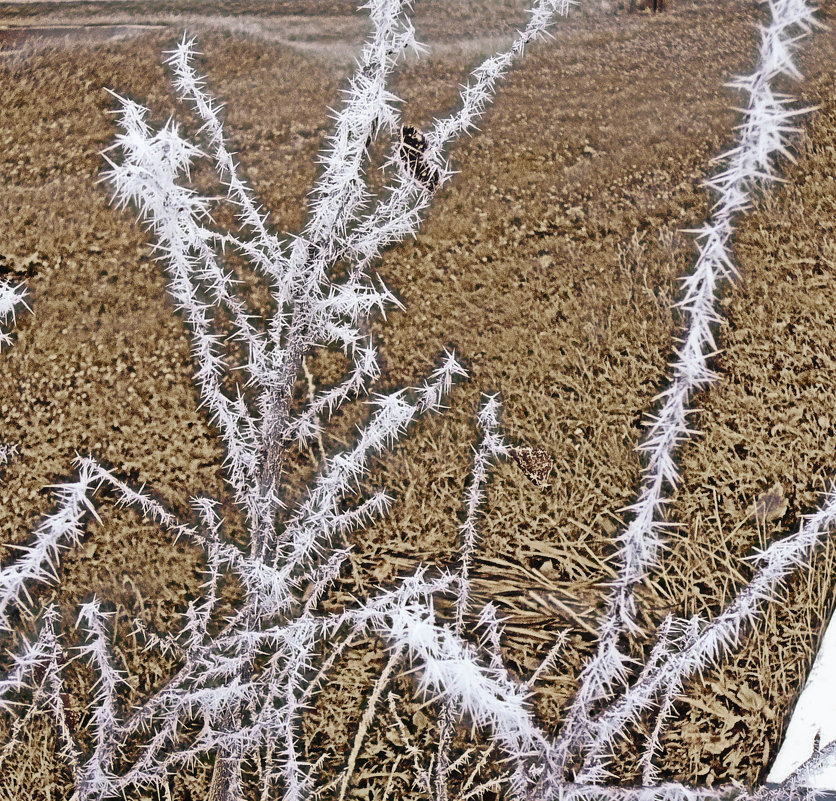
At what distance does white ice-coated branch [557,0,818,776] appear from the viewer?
654 mm

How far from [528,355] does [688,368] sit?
0.20 meters

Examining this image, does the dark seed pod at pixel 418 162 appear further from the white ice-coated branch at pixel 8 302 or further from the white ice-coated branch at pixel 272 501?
the white ice-coated branch at pixel 8 302

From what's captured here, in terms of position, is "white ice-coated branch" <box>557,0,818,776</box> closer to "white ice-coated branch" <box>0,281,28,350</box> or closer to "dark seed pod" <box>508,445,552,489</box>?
"dark seed pod" <box>508,445,552,489</box>

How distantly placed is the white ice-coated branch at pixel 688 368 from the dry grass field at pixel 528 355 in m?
0.02

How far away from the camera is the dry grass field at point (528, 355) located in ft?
2.18

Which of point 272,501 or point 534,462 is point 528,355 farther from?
point 272,501

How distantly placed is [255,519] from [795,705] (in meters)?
0.70

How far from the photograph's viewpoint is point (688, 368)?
2.17 ft

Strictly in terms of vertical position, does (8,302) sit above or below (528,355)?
above

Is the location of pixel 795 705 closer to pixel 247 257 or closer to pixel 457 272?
pixel 457 272

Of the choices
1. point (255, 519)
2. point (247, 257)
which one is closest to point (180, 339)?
point (247, 257)

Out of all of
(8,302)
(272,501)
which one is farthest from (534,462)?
(8,302)

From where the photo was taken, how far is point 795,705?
2.16 feet

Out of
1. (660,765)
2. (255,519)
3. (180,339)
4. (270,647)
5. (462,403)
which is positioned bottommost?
(660,765)
